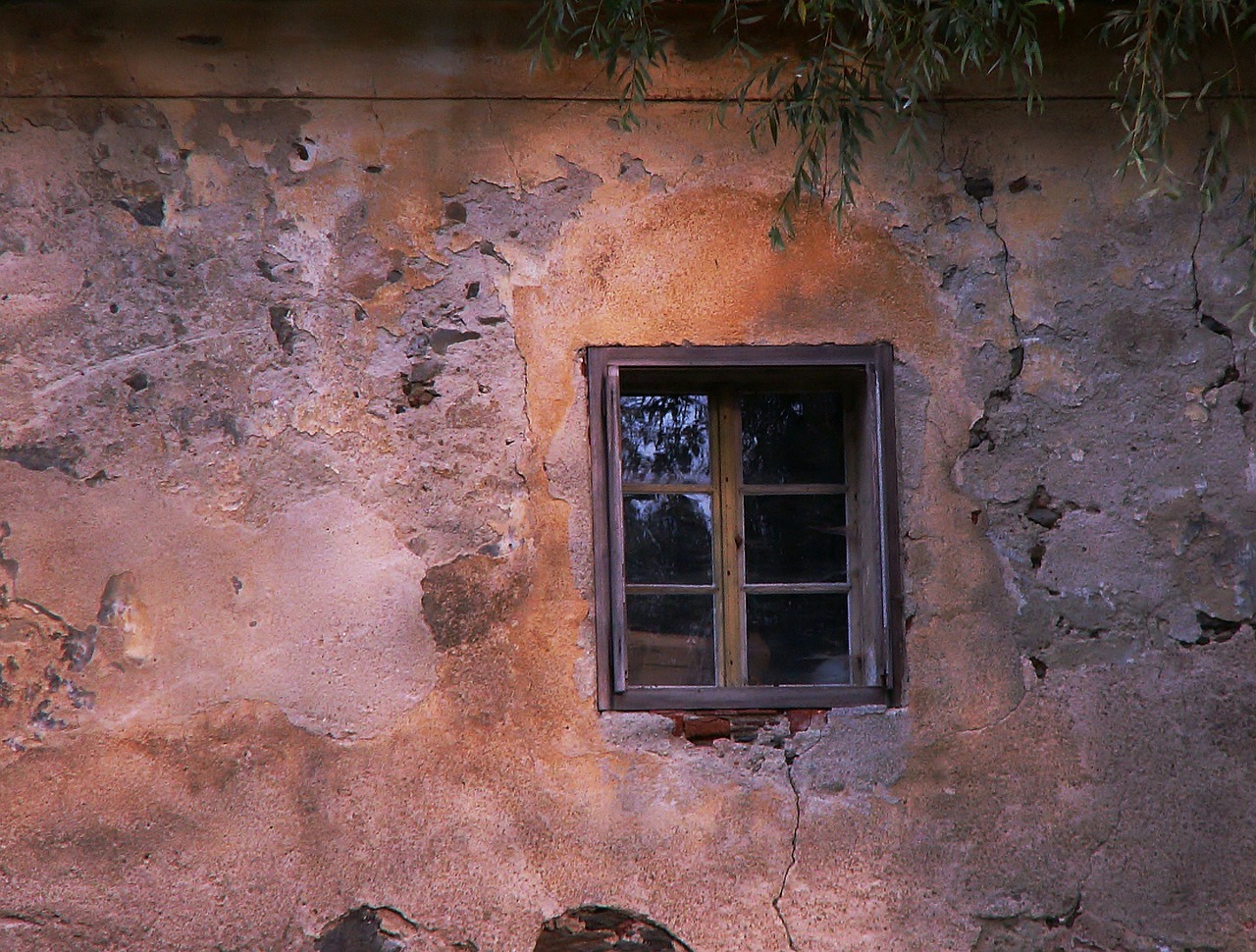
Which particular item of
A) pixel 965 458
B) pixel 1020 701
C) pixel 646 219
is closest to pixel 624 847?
pixel 1020 701

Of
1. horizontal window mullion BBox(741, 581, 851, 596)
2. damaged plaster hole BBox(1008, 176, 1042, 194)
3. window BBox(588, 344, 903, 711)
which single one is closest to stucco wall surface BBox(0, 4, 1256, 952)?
damaged plaster hole BBox(1008, 176, 1042, 194)

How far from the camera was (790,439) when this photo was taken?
11.7ft

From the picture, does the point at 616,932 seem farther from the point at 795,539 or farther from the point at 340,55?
the point at 340,55

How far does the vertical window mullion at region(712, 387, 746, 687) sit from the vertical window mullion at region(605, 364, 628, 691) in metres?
0.35

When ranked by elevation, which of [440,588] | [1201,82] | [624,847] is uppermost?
[1201,82]

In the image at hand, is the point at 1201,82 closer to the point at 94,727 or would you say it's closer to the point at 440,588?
the point at 440,588

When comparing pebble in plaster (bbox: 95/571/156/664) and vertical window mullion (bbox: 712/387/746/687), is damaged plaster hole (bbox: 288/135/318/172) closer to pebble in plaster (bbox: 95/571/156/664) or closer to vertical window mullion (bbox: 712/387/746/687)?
pebble in plaster (bbox: 95/571/156/664)

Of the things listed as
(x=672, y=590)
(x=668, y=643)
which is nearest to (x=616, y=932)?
(x=668, y=643)

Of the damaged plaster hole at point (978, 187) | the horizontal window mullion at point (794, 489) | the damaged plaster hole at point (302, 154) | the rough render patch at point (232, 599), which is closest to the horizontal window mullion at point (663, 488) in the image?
the horizontal window mullion at point (794, 489)

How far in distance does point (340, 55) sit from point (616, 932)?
2.55 meters

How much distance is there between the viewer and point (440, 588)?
3230 millimetres

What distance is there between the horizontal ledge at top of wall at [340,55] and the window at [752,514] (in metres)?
0.84

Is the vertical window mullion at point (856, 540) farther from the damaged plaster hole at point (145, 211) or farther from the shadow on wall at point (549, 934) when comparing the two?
the damaged plaster hole at point (145, 211)

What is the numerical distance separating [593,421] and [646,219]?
0.60 meters
